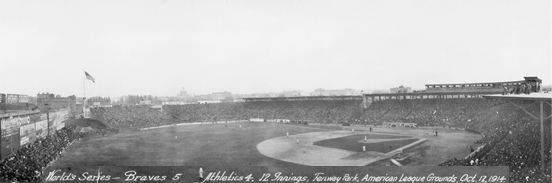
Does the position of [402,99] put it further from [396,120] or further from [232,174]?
[232,174]

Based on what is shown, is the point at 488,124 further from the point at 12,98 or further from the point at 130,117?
the point at 130,117

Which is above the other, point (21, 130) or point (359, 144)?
point (21, 130)


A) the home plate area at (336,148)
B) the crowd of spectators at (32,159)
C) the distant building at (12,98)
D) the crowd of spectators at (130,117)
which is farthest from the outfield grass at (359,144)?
the crowd of spectators at (130,117)

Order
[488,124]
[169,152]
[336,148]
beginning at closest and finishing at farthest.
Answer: [169,152] → [336,148] → [488,124]

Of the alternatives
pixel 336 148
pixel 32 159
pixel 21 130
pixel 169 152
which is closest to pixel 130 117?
pixel 169 152

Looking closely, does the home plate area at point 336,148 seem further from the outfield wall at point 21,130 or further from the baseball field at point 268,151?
the outfield wall at point 21,130

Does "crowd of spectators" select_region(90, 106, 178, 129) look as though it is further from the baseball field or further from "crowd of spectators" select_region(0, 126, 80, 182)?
"crowd of spectators" select_region(0, 126, 80, 182)

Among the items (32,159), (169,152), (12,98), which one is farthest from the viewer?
(12,98)

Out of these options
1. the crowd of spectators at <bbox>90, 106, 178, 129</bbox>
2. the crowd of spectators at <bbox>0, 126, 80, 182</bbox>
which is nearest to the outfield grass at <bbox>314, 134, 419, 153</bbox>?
the crowd of spectators at <bbox>0, 126, 80, 182</bbox>
